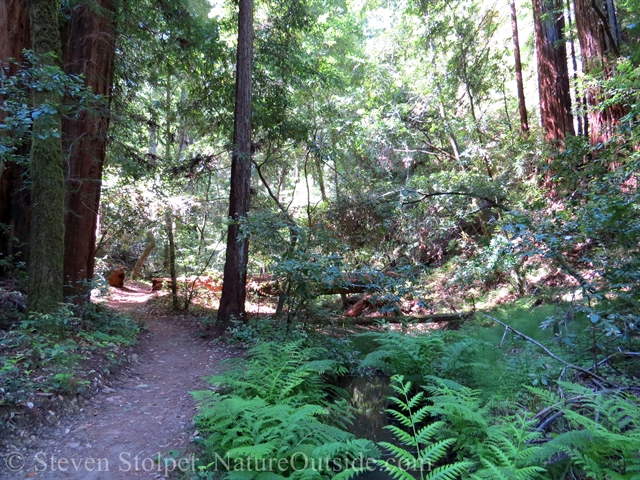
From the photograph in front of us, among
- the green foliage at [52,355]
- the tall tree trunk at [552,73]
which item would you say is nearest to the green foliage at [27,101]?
the green foliage at [52,355]

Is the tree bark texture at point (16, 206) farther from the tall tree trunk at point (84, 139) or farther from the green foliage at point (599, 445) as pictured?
the green foliage at point (599, 445)

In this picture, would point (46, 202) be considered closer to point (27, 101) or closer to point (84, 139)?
point (27, 101)

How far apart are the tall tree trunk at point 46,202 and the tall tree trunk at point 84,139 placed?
163cm

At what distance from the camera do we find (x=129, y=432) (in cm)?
400

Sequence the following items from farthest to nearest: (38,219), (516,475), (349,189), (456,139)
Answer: (456,139) → (349,189) → (38,219) → (516,475)

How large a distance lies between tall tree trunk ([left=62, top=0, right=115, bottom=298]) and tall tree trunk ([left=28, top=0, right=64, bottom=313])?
1.63m

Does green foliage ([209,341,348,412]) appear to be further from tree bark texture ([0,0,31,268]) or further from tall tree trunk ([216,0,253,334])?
tree bark texture ([0,0,31,268])

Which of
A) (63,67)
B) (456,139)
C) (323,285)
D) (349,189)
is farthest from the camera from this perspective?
(456,139)

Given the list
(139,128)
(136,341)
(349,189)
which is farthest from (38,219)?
(349,189)

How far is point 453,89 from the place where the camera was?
11484 mm

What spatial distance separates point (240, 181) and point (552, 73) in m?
8.51

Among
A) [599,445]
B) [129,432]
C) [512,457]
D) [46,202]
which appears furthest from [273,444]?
[46,202]

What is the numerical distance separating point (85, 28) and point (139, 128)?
2800 millimetres

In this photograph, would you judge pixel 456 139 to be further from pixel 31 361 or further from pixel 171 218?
pixel 31 361
